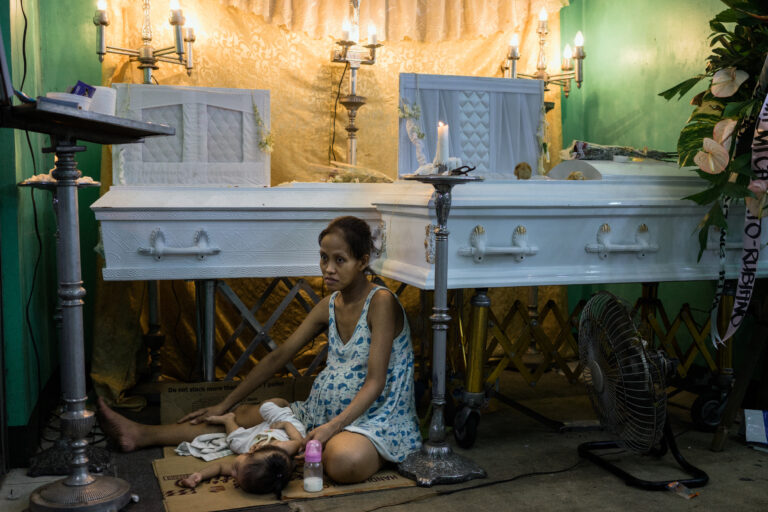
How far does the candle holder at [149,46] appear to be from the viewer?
12.2 feet

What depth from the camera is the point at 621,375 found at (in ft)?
8.39

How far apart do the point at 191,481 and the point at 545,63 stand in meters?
3.31

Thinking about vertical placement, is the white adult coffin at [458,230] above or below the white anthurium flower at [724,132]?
below

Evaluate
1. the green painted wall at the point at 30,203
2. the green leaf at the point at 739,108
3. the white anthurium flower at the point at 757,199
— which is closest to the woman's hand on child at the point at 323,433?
the green painted wall at the point at 30,203

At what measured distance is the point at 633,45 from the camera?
455cm

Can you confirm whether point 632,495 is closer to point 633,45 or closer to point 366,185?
point 366,185

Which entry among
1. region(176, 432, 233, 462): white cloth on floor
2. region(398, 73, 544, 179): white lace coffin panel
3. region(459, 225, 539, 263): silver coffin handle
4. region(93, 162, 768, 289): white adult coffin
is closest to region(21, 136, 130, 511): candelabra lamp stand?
region(176, 432, 233, 462): white cloth on floor

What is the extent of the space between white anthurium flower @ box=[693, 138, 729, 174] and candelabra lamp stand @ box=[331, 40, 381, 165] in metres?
2.01

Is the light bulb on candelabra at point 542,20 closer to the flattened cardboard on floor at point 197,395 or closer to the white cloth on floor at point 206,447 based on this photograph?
the flattened cardboard on floor at point 197,395

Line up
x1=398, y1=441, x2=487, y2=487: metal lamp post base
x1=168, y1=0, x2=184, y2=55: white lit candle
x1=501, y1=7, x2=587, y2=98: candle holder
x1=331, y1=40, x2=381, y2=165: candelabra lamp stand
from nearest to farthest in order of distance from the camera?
x1=398, y1=441, x2=487, y2=487: metal lamp post base, x1=168, y1=0, x2=184, y2=55: white lit candle, x1=331, y1=40, x2=381, y2=165: candelabra lamp stand, x1=501, y1=7, x2=587, y2=98: candle holder

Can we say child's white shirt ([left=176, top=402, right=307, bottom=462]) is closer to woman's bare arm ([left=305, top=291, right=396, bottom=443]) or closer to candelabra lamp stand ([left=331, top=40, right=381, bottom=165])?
woman's bare arm ([left=305, top=291, right=396, bottom=443])

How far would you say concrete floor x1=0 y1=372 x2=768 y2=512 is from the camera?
8.25 feet

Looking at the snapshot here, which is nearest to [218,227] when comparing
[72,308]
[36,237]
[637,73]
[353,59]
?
[36,237]

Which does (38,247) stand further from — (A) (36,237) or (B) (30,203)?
(B) (30,203)
